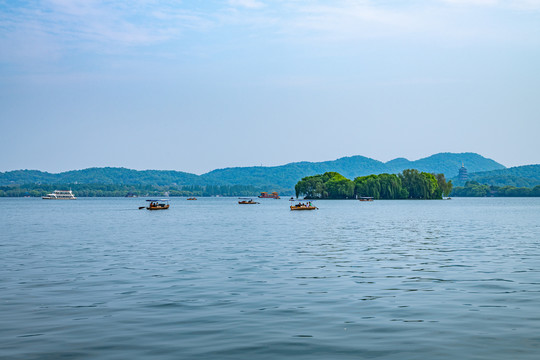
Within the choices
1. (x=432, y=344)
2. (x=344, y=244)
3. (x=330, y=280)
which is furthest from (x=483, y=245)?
(x=432, y=344)

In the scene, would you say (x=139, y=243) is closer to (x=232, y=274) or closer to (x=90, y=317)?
(x=232, y=274)

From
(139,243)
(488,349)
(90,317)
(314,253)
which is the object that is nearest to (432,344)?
(488,349)

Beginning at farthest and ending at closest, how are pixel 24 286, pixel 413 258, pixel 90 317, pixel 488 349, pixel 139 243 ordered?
pixel 139 243 → pixel 413 258 → pixel 24 286 → pixel 90 317 → pixel 488 349

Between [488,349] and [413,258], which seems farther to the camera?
[413,258]

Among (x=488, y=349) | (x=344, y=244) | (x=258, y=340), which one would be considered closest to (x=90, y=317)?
(x=258, y=340)

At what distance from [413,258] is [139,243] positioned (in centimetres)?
2370

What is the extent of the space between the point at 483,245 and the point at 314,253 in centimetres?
1430

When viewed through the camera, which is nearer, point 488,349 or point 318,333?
point 488,349

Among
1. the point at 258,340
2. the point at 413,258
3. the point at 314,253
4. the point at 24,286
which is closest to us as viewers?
the point at 258,340

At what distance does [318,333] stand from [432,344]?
3141 millimetres

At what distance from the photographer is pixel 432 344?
1554cm

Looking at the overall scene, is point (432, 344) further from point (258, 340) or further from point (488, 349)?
point (258, 340)

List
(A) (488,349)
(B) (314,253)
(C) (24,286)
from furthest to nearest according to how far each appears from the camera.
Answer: (B) (314,253), (C) (24,286), (A) (488,349)

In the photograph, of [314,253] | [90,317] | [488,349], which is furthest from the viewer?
[314,253]
